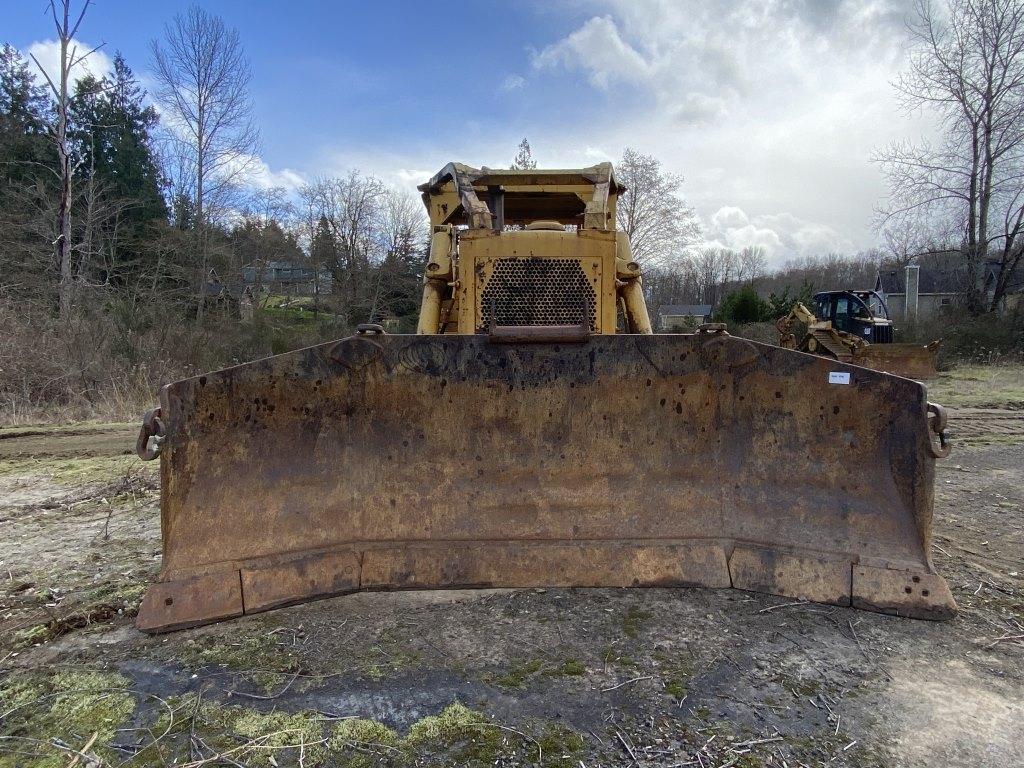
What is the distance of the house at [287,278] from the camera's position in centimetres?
2656

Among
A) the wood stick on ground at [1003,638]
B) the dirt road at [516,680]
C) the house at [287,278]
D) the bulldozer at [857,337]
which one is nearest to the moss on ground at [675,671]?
the dirt road at [516,680]

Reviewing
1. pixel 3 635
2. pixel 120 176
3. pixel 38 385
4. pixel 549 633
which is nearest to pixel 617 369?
pixel 549 633

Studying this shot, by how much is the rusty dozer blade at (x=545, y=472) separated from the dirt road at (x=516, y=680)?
6.1 inches

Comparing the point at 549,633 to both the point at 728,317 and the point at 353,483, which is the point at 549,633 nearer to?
the point at 353,483

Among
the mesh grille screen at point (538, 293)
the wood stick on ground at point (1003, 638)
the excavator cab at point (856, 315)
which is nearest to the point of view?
the wood stick on ground at point (1003, 638)

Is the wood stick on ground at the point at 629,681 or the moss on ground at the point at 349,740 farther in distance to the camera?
the wood stick on ground at the point at 629,681

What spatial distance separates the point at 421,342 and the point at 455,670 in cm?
144

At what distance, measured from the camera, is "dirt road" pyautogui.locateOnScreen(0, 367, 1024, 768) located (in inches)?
68.2

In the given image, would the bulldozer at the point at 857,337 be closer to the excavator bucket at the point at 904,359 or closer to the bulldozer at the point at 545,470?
the excavator bucket at the point at 904,359

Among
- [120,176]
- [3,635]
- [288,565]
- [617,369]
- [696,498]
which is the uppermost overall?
[120,176]

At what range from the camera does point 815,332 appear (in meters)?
14.8

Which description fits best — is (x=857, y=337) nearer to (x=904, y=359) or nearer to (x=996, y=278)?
(x=904, y=359)

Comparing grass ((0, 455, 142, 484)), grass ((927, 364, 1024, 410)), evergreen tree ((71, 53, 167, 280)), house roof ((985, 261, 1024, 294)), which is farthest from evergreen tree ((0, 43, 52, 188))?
house roof ((985, 261, 1024, 294))

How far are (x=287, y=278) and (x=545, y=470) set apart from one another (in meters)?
30.9
